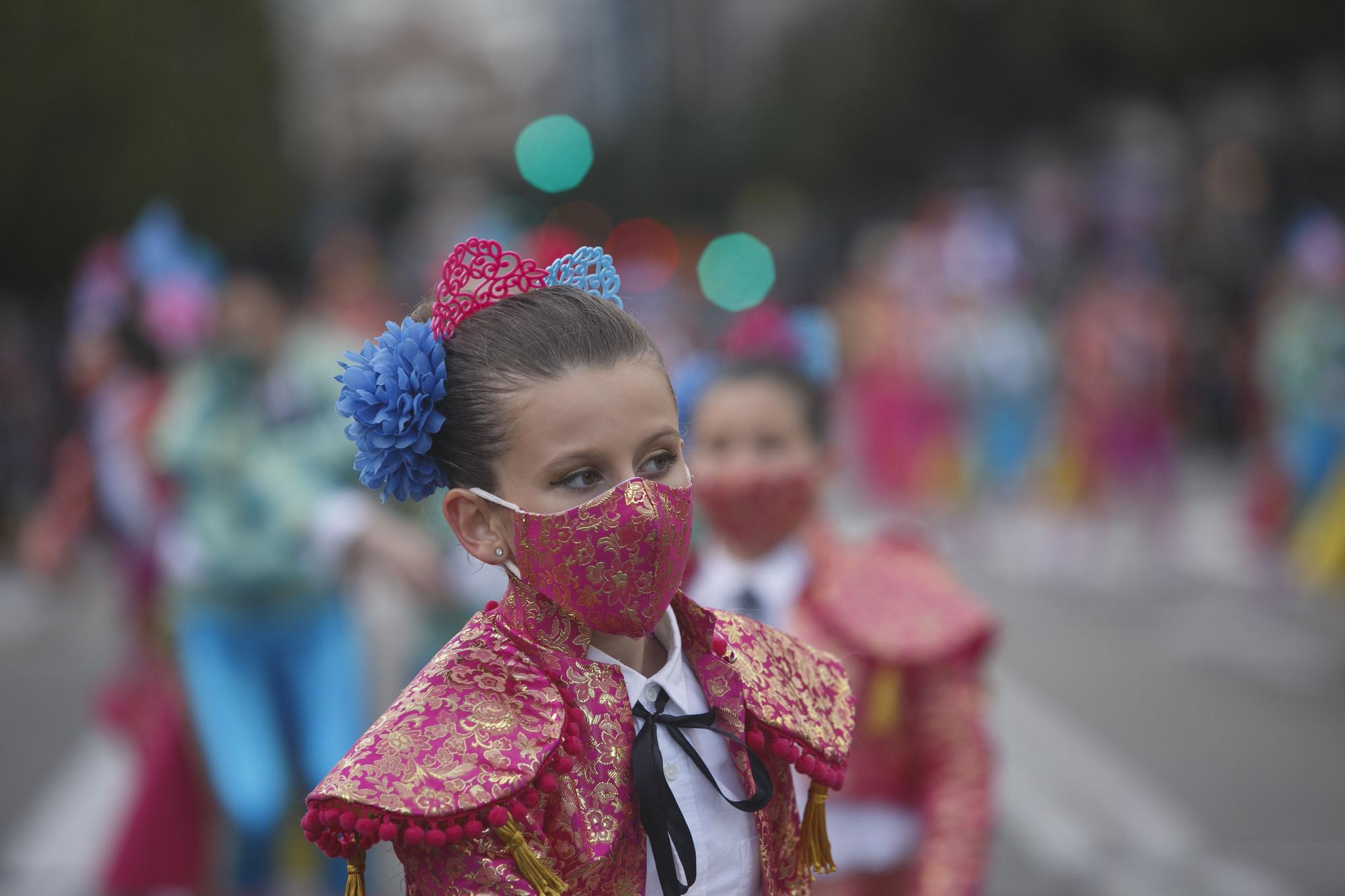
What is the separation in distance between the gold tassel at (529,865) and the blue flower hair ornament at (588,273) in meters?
0.72

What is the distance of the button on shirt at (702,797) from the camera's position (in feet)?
6.58

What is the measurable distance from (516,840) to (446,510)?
1.51 ft

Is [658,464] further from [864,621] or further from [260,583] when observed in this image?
[260,583]

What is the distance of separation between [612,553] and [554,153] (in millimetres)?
3168

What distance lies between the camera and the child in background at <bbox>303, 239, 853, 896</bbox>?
6.07ft

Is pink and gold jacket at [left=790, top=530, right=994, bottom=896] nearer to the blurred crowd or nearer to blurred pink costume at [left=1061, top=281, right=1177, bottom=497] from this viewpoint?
the blurred crowd

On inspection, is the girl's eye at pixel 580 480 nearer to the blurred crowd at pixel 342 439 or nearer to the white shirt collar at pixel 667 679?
the white shirt collar at pixel 667 679

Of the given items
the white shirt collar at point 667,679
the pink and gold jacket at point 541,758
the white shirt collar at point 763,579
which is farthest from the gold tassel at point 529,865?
the white shirt collar at point 763,579

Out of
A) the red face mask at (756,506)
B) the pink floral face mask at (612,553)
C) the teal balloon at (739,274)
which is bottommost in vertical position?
the red face mask at (756,506)

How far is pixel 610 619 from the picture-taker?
2.00 m

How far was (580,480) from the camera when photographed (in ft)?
6.54

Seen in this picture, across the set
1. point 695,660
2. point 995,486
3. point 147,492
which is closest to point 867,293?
point 995,486

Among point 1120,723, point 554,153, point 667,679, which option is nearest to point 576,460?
→ point 667,679

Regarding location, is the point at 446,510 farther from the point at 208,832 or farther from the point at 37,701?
the point at 37,701
